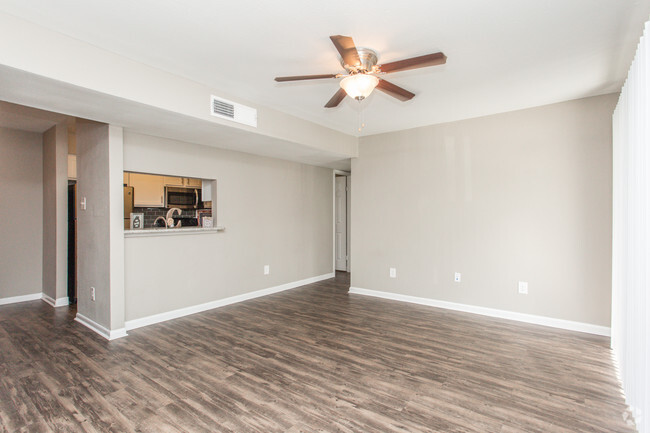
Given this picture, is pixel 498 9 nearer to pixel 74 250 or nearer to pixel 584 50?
pixel 584 50

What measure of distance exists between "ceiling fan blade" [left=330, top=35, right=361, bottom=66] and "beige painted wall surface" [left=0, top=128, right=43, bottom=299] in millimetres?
5252

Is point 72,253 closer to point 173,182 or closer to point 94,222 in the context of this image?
point 94,222

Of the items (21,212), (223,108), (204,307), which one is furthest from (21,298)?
(223,108)

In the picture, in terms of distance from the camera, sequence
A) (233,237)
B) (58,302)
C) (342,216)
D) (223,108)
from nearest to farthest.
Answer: (223,108) < (58,302) < (233,237) < (342,216)

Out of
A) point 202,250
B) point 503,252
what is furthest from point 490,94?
point 202,250

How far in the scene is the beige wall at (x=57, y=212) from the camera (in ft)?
15.1

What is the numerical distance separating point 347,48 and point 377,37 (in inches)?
17.1

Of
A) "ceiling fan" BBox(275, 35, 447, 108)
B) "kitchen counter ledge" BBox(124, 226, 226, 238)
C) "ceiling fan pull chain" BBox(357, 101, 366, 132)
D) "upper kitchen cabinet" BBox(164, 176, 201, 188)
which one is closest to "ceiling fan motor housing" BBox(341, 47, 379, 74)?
"ceiling fan" BBox(275, 35, 447, 108)

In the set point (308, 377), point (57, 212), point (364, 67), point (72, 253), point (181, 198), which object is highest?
point (364, 67)

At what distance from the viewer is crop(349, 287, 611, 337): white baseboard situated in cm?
351

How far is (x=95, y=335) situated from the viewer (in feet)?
11.3

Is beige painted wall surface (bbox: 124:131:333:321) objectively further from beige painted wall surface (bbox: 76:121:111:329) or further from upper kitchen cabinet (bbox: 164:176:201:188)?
upper kitchen cabinet (bbox: 164:176:201:188)

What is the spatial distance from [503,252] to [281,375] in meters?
3.01

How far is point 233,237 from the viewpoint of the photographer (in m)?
4.73
